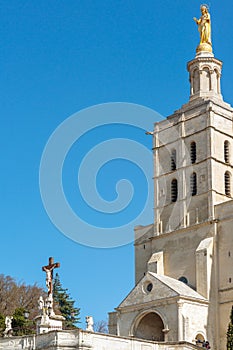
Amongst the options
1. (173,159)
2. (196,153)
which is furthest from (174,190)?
(196,153)

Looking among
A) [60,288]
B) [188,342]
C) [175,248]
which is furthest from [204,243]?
[60,288]

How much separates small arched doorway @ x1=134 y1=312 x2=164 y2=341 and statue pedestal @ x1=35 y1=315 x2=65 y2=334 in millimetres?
9922

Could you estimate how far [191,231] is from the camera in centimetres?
5772

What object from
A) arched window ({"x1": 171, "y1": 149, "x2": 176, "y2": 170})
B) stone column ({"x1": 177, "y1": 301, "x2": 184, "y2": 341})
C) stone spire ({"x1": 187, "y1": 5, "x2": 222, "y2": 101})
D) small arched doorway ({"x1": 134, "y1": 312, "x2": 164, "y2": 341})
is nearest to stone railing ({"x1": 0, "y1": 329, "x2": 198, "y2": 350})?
stone column ({"x1": 177, "y1": 301, "x2": 184, "y2": 341})

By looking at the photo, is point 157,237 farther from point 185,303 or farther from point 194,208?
point 185,303

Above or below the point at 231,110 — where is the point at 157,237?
below

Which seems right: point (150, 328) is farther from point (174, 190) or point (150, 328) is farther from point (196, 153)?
point (196, 153)

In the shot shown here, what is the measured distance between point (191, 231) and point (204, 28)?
18.3m

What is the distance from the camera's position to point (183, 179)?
60.2 metres

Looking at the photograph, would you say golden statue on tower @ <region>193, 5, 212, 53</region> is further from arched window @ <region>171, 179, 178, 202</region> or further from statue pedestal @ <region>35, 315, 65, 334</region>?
statue pedestal @ <region>35, 315, 65, 334</region>

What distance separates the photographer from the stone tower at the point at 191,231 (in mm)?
53250

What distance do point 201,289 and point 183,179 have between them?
376 inches

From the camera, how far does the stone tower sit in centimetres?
5325

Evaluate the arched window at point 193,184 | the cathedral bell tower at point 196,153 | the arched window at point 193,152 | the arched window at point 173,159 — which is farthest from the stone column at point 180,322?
the arched window at point 173,159
